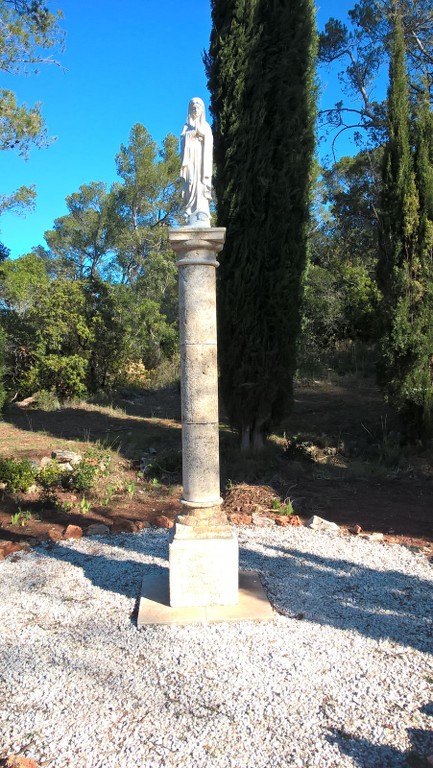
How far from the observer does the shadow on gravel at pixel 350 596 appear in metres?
3.68

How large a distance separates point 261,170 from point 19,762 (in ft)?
24.5

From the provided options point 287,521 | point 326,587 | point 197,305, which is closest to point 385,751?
point 326,587

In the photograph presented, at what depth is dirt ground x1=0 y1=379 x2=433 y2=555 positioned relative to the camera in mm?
6332

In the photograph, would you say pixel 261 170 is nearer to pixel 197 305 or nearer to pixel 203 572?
pixel 197 305

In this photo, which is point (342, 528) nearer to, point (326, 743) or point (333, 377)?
point (326, 743)

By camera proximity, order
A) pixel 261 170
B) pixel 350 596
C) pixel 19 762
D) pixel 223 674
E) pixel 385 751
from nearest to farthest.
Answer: pixel 19 762
pixel 385 751
pixel 223 674
pixel 350 596
pixel 261 170

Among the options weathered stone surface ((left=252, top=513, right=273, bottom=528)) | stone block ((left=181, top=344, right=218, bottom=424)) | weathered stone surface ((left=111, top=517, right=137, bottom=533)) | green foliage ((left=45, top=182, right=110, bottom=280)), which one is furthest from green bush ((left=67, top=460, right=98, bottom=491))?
green foliage ((left=45, top=182, right=110, bottom=280))

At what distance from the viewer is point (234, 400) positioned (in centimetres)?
852

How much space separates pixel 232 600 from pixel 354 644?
897mm

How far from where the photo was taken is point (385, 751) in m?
2.50

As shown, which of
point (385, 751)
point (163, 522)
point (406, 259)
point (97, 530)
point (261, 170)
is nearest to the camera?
point (385, 751)

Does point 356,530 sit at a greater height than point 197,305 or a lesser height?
lesser

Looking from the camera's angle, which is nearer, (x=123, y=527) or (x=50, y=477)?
(x=123, y=527)

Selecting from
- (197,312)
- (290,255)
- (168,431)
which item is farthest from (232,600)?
(168,431)
